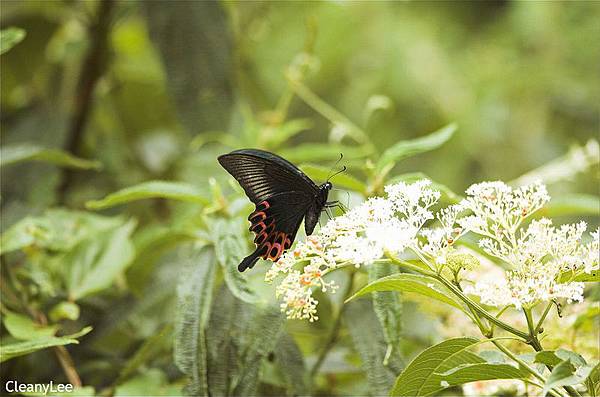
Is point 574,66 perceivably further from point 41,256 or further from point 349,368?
point 41,256

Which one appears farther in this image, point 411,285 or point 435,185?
point 435,185

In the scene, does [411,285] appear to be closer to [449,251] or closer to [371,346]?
[449,251]

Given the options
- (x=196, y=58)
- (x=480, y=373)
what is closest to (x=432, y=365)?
(x=480, y=373)

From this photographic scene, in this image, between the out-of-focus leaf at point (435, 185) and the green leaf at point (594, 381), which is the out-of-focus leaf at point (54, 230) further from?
the green leaf at point (594, 381)

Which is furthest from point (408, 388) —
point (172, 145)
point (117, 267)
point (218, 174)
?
point (172, 145)

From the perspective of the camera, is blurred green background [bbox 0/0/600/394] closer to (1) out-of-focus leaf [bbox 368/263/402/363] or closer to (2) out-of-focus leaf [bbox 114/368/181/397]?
(2) out-of-focus leaf [bbox 114/368/181/397]
